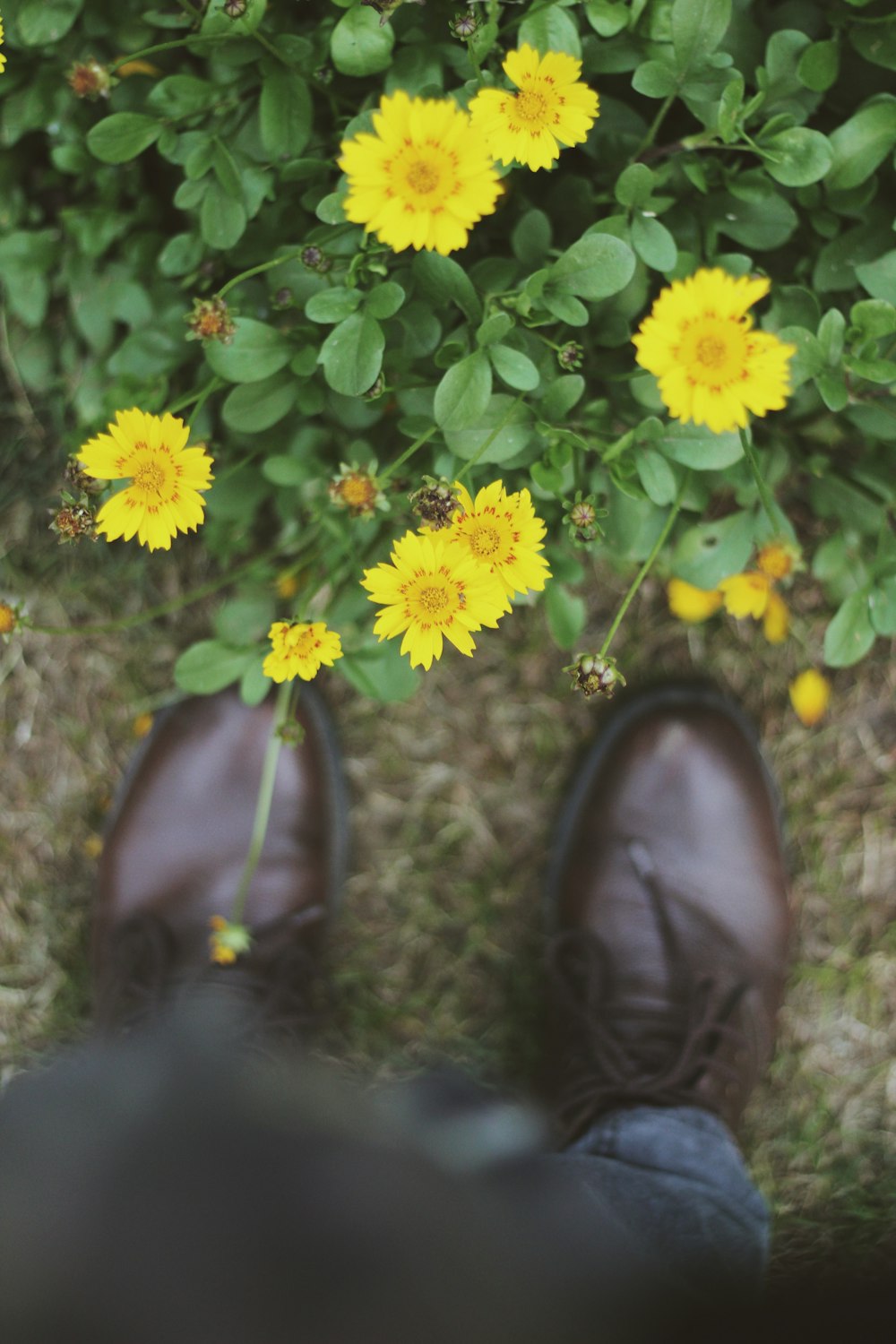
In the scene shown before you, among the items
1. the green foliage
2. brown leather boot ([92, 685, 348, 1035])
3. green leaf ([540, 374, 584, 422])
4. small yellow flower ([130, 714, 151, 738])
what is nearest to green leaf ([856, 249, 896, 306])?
the green foliage

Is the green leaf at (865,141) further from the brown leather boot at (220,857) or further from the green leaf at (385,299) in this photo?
the brown leather boot at (220,857)

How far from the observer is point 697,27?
0.85 m

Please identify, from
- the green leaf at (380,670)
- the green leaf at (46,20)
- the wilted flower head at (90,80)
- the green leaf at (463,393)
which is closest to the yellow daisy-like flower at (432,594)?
the green leaf at (463,393)

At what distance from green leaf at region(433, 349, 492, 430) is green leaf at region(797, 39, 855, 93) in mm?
350

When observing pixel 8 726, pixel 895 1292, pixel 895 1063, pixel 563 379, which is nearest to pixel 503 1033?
pixel 895 1063

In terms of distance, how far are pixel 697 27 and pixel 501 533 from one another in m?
0.42

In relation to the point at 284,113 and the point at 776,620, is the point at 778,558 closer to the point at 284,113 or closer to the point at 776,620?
the point at 776,620

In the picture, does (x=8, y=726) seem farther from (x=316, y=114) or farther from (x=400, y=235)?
(x=400, y=235)

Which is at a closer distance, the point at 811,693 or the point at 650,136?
the point at 650,136

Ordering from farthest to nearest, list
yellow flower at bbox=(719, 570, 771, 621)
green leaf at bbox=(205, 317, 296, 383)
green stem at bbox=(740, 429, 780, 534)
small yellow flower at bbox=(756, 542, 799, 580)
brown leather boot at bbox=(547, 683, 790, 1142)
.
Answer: brown leather boot at bbox=(547, 683, 790, 1142) < yellow flower at bbox=(719, 570, 771, 621) < small yellow flower at bbox=(756, 542, 799, 580) < green leaf at bbox=(205, 317, 296, 383) < green stem at bbox=(740, 429, 780, 534)

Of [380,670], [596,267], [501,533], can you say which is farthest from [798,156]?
[380,670]

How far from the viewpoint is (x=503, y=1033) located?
1.56 metres

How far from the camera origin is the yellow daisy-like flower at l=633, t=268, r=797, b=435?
2.35 ft

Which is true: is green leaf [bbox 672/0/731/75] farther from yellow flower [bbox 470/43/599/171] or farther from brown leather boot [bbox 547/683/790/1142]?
brown leather boot [bbox 547/683/790/1142]
